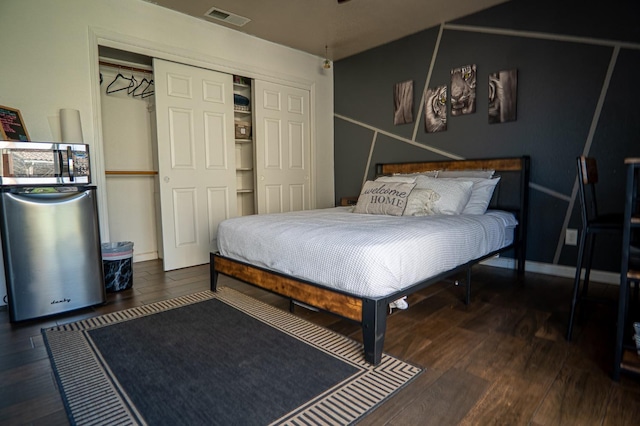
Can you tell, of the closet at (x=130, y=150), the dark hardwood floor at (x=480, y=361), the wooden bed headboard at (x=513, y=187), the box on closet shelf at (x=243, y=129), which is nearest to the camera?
the dark hardwood floor at (x=480, y=361)

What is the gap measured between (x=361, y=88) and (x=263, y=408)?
413 cm

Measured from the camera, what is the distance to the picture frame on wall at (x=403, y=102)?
13.2 feet

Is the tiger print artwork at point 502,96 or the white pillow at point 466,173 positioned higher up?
the tiger print artwork at point 502,96

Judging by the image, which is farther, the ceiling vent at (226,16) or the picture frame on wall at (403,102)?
the picture frame on wall at (403,102)

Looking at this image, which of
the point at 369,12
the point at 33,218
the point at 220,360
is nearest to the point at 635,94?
the point at 369,12

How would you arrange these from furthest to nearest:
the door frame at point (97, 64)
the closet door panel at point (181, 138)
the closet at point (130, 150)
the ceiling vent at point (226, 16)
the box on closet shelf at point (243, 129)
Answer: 1. the box on closet shelf at point (243, 129)
2. the closet at point (130, 150)
3. the closet door panel at point (181, 138)
4. the ceiling vent at point (226, 16)
5. the door frame at point (97, 64)

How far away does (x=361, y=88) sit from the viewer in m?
4.59

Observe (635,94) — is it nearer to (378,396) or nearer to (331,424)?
(378,396)

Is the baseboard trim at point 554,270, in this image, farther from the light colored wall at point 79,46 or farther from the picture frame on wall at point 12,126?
the picture frame on wall at point 12,126

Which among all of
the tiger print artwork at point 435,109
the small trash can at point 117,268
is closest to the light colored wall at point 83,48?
the small trash can at point 117,268

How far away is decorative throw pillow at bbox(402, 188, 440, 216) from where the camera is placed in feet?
9.25

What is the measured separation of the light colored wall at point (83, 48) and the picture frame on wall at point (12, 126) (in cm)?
17

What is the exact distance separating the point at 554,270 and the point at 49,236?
4.08m

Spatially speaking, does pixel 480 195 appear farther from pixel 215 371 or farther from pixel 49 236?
pixel 49 236
